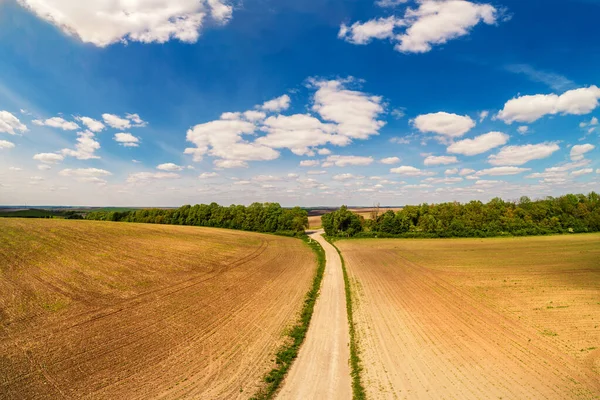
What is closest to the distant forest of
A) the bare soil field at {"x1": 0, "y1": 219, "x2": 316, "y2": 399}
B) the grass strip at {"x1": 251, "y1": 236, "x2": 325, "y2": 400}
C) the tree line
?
the tree line

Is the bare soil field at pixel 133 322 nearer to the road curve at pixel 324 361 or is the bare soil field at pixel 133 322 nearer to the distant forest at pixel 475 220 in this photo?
the road curve at pixel 324 361

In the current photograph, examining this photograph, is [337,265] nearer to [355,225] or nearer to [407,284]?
[407,284]

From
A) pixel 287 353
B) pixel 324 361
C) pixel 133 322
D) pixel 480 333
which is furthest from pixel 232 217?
pixel 480 333

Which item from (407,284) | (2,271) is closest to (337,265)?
(407,284)

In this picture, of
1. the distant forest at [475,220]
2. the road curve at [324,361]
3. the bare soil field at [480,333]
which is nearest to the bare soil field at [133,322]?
the road curve at [324,361]

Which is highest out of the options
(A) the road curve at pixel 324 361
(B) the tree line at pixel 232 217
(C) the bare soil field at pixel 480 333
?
(B) the tree line at pixel 232 217

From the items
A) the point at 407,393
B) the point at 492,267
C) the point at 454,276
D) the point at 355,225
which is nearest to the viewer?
the point at 407,393

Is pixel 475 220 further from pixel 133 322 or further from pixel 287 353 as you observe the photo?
pixel 133 322
